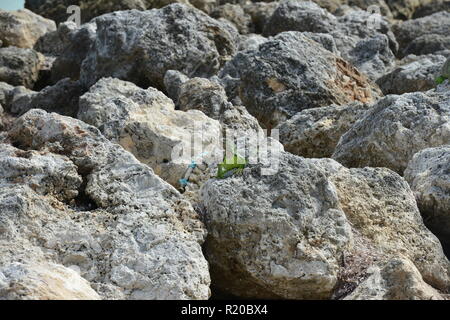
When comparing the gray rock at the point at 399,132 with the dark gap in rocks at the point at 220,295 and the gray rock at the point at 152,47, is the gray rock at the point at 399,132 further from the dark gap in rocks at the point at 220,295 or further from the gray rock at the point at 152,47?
the gray rock at the point at 152,47

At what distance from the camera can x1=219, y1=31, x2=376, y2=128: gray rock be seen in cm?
1195

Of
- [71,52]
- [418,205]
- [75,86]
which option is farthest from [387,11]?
[418,205]

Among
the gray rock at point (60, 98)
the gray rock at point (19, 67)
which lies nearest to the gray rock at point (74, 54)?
the gray rock at point (19, 67)

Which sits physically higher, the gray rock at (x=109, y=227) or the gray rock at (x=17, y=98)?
the gray rock at (x=17, y=98)

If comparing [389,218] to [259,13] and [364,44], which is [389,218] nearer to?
[364,44]

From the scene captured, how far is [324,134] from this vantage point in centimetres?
1050

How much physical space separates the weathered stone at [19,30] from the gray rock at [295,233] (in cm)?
1423

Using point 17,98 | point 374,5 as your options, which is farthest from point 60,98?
point 374,5

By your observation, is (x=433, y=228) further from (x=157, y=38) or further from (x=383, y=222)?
(x=157, y=38)

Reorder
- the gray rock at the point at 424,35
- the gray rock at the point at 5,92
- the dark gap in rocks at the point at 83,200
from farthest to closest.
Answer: the gray rock at the point at 424,35 → the gray rock at the point at 5,92 → the dark gap in rocks at the point at 83,200

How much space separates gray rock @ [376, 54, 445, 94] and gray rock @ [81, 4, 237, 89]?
313 cm

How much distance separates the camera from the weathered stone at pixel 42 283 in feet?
16.9

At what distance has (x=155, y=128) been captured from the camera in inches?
346

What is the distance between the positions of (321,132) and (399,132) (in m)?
1.72
